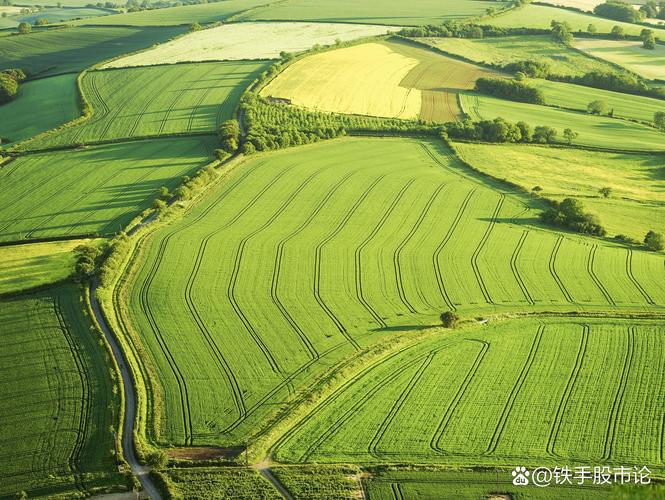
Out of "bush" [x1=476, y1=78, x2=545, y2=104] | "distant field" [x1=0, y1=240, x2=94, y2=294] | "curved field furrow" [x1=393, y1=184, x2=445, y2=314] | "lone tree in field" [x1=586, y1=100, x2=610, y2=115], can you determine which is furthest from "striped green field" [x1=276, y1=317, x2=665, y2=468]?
"bush" [x1=476, y1=78, x2=545, y2=104]

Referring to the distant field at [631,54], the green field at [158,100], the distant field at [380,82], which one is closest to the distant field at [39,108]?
the green field at [158,100]

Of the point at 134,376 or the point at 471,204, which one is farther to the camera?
the point at 471,204

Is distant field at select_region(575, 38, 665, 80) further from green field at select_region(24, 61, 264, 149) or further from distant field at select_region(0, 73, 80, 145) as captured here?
distant field at select_region(0, 73, 80, 145)

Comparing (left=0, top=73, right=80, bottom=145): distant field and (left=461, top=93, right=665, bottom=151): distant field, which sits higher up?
(left=0, top=73, right=80, bottom=145): distant field

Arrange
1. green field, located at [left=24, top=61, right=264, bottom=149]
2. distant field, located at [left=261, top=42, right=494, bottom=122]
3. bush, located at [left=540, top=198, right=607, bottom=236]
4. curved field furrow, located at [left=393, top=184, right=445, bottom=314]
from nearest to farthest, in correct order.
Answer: curved field furrow, located at [left=393, top=184, right=445, bottom=314] < bush, located at [left=540, top=198, right=607, bottom=236] < green field, located at [left=24, top=61, right=264, bottom=149] < distant field, located at [left=261, top=42, right=494, bottom=122]

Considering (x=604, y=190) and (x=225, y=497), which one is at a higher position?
(x=604, y=190)

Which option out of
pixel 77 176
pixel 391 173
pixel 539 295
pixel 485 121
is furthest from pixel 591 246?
pixel 77 176

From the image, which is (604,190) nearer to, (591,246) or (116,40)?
(591,246)

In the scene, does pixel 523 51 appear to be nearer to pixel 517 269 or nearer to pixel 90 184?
pixel 517 269

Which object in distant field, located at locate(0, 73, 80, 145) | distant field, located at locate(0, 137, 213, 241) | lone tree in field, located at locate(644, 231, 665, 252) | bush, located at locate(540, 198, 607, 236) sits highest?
distant field, located at locate(0, 73, 80, 145)
